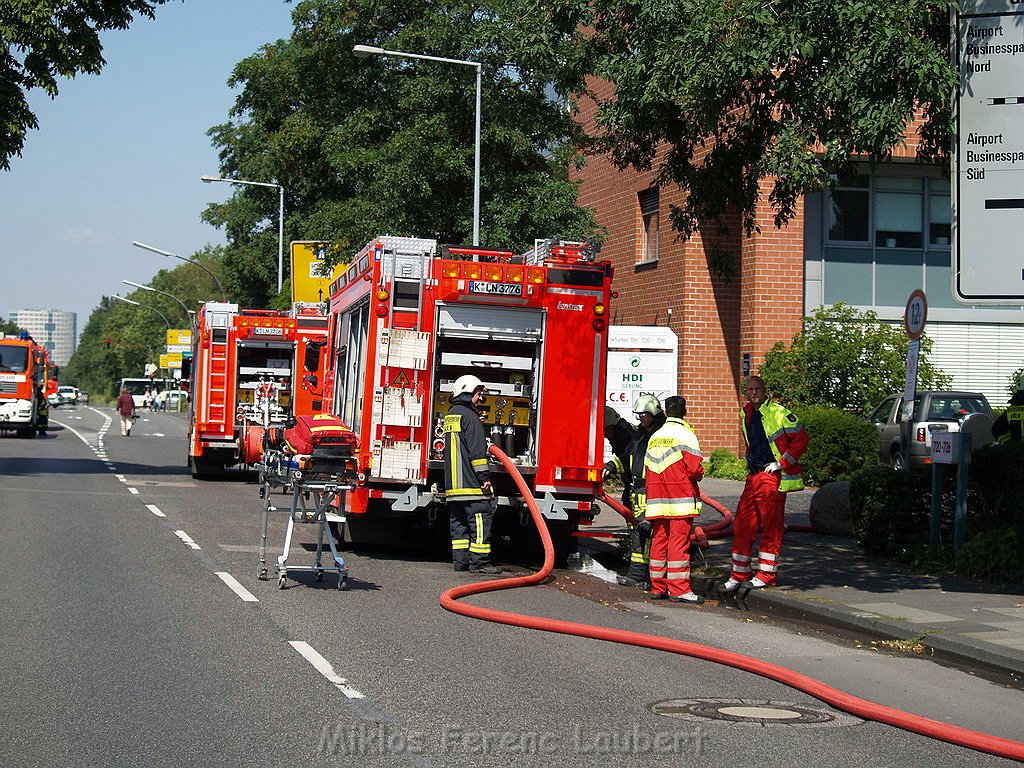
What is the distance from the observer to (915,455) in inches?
1013

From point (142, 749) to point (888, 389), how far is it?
74.9ft

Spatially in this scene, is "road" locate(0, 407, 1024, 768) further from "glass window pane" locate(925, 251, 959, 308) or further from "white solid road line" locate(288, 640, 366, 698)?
"glass window pane" locate(925, 251, 959, 308)

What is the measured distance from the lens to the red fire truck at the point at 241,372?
2545 cm

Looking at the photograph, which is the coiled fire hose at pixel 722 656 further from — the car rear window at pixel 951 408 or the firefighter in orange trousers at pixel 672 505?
the car rear window at pixel 951 408

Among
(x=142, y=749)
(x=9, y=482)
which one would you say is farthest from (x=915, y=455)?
(x=142, y=749)

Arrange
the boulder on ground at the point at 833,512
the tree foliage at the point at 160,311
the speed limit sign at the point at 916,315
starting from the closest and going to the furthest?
the speed limit sign at the point at 916,315
the boulder on ground at the point at 833,512
the tree foliage at the point at 160,311

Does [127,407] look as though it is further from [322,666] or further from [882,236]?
[322,666]

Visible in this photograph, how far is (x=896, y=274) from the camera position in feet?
97.7

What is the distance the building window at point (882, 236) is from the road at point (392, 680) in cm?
1820

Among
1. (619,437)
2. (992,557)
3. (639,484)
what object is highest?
(619,437)

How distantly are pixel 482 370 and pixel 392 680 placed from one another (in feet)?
22.2

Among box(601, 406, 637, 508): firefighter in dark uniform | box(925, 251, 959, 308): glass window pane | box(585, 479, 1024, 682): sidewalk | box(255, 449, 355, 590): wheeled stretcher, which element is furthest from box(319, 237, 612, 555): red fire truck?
box(925, 251, 959, 308): glass window pane

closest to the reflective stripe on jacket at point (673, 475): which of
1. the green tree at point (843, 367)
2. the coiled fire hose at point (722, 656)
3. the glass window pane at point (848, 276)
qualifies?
the coiled fire hose at point (722, 656)

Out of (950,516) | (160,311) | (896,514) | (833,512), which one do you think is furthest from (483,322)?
(160,311)
